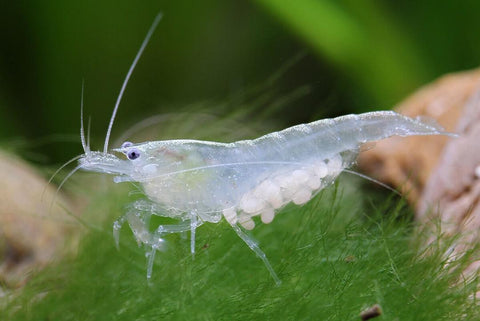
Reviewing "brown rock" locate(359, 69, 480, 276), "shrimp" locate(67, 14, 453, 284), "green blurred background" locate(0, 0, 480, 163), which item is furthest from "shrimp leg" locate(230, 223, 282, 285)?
"green blurred background" locate(0, 0, 480, 163)

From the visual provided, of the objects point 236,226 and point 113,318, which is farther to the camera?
point 236,226

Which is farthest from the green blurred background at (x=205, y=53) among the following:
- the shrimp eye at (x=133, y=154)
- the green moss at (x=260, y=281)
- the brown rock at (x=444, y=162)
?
the shrimp eye at (x=133, y=154)

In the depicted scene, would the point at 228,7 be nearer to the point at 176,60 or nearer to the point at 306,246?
the point at 176,60

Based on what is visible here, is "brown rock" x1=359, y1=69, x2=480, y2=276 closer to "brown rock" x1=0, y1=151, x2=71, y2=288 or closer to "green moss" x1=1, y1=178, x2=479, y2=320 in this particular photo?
"green moss" x1=1, y1=178, x2=479, y2=320

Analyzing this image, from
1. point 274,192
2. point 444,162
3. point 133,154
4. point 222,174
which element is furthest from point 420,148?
point 133,154

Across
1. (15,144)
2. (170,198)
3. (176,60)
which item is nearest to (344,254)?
(170,198)
